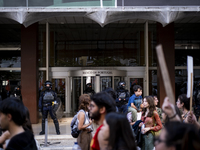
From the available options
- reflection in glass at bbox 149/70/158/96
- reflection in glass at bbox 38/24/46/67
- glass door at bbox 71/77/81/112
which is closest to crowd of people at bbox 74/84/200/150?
reflection in glass at bbox 149/70/158/96

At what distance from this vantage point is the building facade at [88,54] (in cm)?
1248

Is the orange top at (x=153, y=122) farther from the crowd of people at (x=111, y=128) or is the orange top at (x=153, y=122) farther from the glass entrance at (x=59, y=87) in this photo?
the glass entrance at (x=59, y=87)

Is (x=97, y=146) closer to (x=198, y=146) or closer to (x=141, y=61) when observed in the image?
(x=198, y=146)

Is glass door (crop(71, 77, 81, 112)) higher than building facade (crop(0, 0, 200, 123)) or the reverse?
the reverse

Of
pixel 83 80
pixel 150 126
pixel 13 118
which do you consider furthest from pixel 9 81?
pixel 13 118

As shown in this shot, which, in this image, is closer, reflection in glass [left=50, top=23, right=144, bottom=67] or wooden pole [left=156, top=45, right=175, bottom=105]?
wooden pole [left=156, top=45, right=175, bottom=105]

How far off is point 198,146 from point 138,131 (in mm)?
3732

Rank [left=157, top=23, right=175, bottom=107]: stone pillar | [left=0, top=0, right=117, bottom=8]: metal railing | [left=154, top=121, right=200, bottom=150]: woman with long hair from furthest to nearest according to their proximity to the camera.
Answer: [left=157, top=23, right=175, bottom=107]: stone pillar, [left=0, top=0, right=117, bottom=8]: metal railing, [left=154, top=121, right=200, bottom=150]: woman with long hair

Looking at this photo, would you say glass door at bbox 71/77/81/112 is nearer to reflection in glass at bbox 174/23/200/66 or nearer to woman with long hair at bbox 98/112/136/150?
reflection in glass at bbox 174/23/200/66

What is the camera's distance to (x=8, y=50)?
1477 centimetres

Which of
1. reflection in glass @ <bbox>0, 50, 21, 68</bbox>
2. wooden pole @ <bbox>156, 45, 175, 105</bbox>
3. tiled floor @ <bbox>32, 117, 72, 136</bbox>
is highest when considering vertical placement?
reflection in glass @ <bbox>0, 50, 21, 68</bbox>

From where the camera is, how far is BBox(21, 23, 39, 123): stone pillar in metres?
12.4

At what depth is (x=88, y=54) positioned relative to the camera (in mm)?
15836

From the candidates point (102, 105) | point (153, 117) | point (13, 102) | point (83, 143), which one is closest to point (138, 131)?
point (153, 117)
